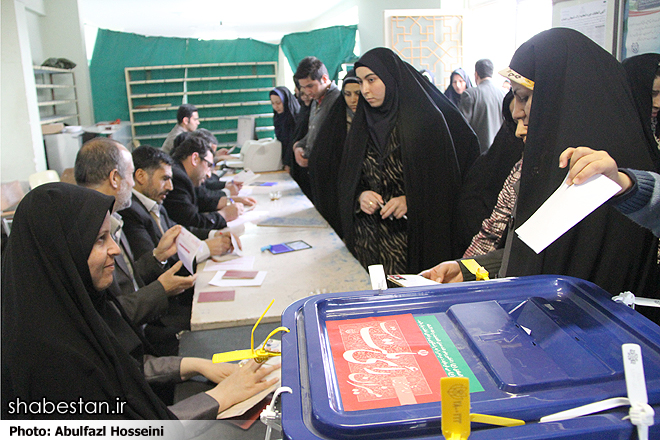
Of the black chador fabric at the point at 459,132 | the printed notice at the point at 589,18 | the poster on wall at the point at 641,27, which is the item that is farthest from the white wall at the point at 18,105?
the poster on wall at the point at 641,27

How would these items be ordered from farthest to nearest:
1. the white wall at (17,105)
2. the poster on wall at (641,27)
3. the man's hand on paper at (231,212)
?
the white wall at (17,105) < the man's hand on paper at (231,212) < the poster on wall at (641,27)

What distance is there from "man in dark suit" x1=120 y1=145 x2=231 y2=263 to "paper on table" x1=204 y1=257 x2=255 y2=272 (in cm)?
7

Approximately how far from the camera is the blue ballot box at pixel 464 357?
485 mm

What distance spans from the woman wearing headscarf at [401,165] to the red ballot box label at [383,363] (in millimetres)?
1824

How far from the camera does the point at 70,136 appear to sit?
21.4 ft

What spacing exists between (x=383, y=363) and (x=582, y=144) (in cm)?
87

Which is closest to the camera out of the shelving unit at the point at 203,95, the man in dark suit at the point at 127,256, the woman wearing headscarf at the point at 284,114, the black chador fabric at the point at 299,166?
the man in dark suit at the point at 127,256

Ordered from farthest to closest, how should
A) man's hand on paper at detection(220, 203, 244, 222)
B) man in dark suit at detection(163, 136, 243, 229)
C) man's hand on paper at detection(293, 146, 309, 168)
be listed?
man's hand on paper at detection(293, 146, 309, 168) < man's hand on paper at detection(220, 203, 244, 222) < man in dark suit at detection(163, 136, 243, 229)

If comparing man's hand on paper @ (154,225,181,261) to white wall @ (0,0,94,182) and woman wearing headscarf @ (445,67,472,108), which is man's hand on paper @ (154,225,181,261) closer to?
woman wearing headscarf @ (445,67,472,108)

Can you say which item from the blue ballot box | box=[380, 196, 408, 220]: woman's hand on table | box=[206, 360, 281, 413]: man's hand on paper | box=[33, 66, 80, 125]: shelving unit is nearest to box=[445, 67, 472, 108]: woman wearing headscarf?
box=[380, 196, 408, 220]: woman's hand on table

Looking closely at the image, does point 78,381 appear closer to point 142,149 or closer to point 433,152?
point 142,149

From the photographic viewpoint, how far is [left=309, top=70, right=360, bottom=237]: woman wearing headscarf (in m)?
3.13

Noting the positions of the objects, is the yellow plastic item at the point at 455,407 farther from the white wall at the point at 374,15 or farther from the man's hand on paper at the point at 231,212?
the white wall at the point at 374,15

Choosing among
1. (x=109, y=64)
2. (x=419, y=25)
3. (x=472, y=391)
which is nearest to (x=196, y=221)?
(x=472, y=391)
